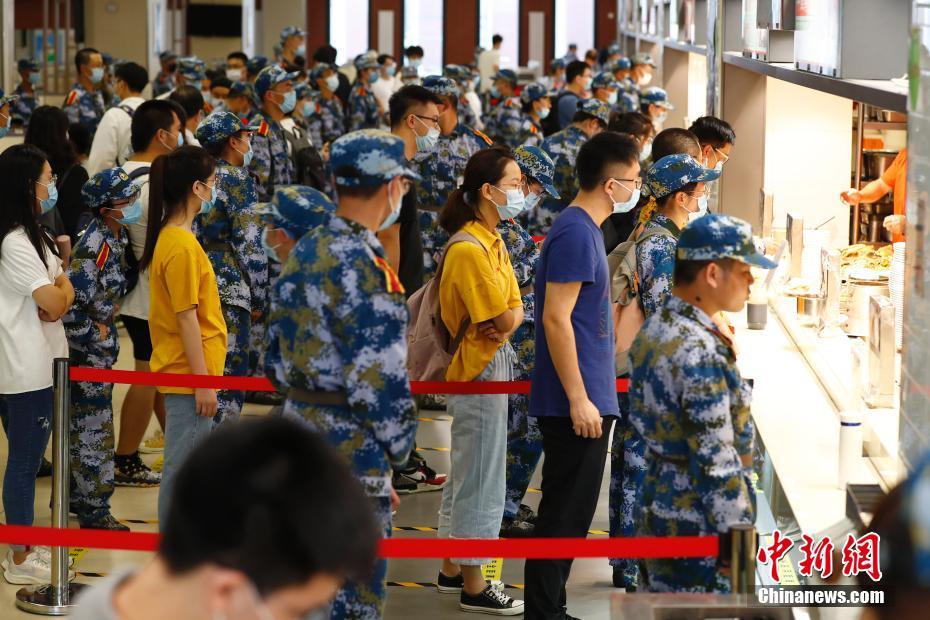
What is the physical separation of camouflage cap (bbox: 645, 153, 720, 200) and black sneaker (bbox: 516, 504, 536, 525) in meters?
1.84

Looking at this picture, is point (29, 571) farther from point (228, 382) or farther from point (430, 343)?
point (430, 343)

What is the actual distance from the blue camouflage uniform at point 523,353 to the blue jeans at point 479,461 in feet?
2.39

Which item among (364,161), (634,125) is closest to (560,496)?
(364,161)

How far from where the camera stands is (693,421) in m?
3.22

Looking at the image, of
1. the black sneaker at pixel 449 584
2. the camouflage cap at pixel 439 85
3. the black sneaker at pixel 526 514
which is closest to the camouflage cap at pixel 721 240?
the black sneaker at pixel 449 584

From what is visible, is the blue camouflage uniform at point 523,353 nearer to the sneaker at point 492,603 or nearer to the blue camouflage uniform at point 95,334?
the sneaker at point 492,603

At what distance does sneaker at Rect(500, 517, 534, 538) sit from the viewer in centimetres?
580

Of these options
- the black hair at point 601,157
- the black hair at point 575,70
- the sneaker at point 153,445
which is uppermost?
the black hair at point 575,70

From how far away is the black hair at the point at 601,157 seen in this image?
4.38 metres

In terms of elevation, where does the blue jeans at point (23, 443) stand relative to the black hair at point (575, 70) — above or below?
below

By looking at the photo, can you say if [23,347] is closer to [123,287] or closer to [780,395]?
[123,287]

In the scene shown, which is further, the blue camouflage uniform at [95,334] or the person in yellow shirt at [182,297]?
Result: the blue camouflage uniform at [95,334]

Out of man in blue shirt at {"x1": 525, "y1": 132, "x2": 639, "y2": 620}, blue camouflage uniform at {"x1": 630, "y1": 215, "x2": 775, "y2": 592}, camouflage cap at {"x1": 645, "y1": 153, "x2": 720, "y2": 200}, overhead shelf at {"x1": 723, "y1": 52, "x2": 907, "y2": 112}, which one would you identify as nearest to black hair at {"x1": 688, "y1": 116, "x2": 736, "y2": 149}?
overhead shelf at {"x1": 723, "y1": 52, "x2": 907, "y2": 112}

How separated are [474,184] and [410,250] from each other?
2.11 meters
